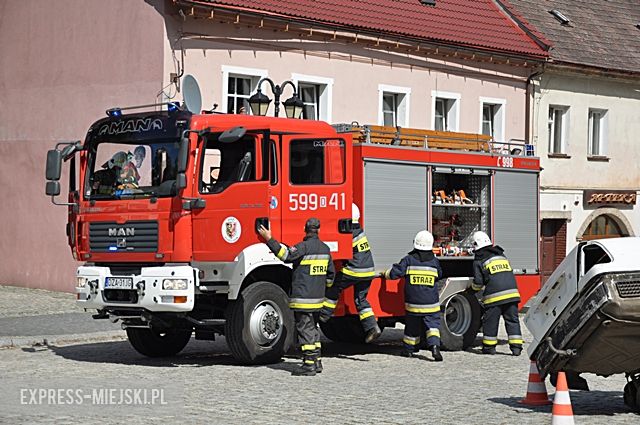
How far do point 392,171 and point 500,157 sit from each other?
2465 mm

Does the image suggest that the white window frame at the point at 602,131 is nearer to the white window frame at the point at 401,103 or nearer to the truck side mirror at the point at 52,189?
the white window frame at the point at 401,103

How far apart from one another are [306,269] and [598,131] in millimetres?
21408

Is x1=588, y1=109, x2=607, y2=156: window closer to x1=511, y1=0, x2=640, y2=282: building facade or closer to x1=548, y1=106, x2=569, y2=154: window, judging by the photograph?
x1=511, y1=0, x2=640, y2=282: building facade

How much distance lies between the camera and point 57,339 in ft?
56.4

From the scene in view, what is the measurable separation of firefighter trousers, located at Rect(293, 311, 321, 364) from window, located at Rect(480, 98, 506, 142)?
17298 millimetres

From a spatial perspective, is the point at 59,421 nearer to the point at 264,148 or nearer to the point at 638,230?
the point at 264,148

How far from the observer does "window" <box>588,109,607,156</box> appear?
1315 inches

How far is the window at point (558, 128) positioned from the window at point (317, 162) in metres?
17.8

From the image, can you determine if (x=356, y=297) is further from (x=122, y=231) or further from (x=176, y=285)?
(x=122, y=231)

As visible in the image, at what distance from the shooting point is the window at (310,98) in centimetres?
2567

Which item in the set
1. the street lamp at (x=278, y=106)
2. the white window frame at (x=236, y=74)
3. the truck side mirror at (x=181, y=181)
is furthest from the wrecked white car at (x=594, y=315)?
the white window frame at (x=236, y=74)

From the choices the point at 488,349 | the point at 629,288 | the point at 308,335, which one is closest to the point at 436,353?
the point at 488,349

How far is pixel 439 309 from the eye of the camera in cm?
1581

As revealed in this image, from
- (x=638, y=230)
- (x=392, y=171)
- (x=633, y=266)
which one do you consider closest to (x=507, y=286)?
(x=392, y=171)
